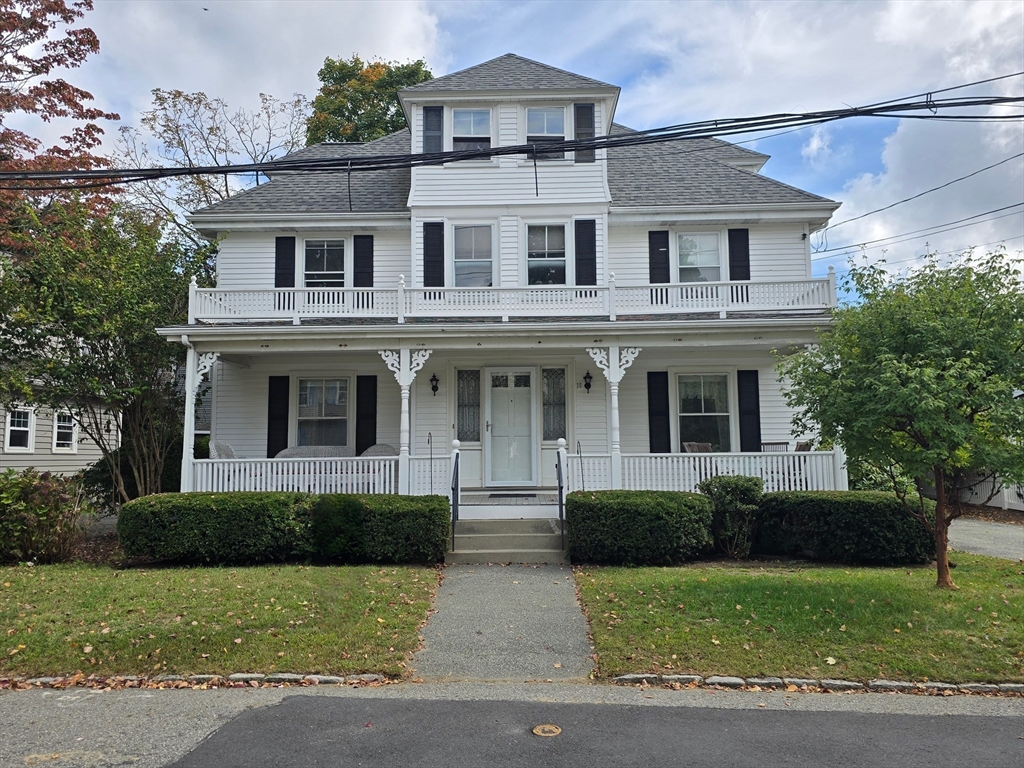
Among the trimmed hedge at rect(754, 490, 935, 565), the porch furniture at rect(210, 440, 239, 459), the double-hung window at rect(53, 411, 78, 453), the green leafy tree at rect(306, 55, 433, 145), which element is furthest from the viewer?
the green leafy tree at rect(306, 55, 433, 145)

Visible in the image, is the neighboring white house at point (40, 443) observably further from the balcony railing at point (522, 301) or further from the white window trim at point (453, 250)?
the white window trim at point (453, 250)

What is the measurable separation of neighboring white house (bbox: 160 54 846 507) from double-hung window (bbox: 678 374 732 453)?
33 mm

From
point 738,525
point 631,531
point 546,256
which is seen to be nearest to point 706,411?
point 738,525

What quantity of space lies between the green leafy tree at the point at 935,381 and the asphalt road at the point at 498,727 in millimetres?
2816

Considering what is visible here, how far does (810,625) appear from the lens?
7.25 m

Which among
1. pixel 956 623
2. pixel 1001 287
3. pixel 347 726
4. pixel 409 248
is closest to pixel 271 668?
pixel 347 726

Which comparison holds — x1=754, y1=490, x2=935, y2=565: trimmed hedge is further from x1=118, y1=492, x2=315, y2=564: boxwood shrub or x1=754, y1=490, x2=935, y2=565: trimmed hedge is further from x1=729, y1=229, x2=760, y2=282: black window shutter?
x1=118, y1=492, x2=315, y2=564: boxwood shrub

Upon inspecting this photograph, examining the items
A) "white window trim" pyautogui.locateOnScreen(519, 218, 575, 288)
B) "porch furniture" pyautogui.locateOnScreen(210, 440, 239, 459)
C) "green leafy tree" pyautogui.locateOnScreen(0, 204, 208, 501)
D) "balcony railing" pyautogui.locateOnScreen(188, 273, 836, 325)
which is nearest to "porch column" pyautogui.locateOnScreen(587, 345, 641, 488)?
"balcony railing" pyautogui.locateOnScreen(188, 273, 836, 325)

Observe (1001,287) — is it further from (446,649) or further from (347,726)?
(347,726)

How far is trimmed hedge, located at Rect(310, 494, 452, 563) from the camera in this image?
10617 mm

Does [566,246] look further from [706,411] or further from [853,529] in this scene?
[853,529]

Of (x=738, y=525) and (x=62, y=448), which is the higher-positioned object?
(x=62, y=448)

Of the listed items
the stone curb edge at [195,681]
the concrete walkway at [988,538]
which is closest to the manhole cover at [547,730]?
the stone curb edge at [195,681]

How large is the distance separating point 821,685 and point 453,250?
1158 cm
